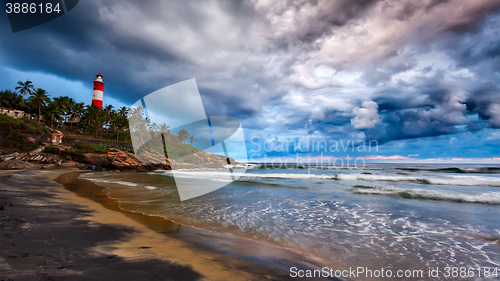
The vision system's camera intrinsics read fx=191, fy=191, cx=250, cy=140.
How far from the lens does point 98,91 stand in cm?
6028

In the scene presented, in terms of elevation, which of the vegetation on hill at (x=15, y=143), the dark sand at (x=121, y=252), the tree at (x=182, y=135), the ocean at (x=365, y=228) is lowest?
the ocean at (x=365, y=228)

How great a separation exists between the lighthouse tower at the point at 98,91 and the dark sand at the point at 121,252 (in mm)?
69577

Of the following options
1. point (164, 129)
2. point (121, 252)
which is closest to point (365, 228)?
point (121, 252)

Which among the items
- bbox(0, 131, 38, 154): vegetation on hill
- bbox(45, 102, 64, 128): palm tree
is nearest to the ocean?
bbox(0, 131, 38, 154): vegetation on hill

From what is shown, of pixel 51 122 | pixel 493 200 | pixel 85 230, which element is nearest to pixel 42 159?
pixel 51 122

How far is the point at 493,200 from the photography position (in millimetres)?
9844

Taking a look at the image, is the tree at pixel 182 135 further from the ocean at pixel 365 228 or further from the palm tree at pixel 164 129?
the ocean at pixel 365 228

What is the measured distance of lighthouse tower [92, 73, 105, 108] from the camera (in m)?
58.9

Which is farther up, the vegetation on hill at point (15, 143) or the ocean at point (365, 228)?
the vegetation on hill at point (15, 143)

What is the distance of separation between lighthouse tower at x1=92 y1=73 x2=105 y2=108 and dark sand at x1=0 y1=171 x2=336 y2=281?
69577 mm

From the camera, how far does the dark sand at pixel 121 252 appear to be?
2.42 m

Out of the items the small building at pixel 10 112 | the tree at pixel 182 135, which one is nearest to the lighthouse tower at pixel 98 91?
the small building at pixel 10 112

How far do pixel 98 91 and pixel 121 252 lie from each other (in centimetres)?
7522

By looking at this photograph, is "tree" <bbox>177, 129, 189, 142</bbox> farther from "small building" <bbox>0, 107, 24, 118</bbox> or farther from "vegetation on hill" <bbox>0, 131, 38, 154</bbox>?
"vegetation on hill" <bbox>0, 131, 38, 154</bbox>
